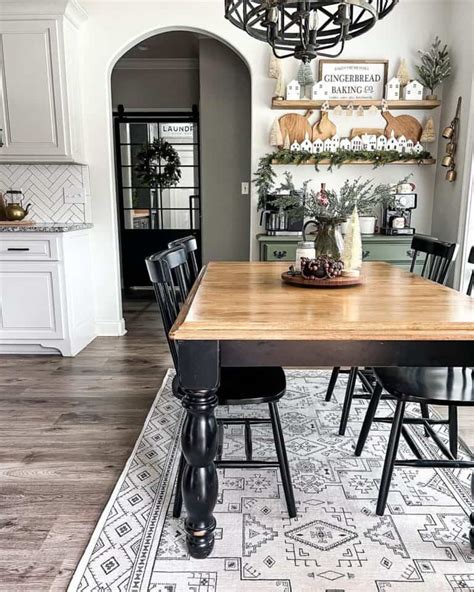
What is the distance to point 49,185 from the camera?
12.7 feet

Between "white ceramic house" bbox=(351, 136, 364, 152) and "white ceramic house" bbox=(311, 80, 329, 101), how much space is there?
1.30 ft

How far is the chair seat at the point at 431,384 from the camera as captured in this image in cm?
157

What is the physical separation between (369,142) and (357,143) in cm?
9

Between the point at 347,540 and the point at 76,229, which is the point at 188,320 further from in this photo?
the point at 76,229

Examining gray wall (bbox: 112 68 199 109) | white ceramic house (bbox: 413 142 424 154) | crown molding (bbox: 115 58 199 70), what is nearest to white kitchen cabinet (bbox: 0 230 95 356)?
white ceramic house (bbox: 413 142 424 154)

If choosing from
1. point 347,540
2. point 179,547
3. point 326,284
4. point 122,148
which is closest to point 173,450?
point 179,547

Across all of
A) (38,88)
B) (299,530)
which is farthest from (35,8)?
(299,530)

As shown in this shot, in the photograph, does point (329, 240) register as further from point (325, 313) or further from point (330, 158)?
→ point (330, 158)

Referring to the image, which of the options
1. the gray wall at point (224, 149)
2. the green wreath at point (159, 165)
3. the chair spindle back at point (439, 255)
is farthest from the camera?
the green wreath at point (159, 165)

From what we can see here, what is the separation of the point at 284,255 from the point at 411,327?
234 cm

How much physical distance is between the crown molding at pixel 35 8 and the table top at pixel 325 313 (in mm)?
2684

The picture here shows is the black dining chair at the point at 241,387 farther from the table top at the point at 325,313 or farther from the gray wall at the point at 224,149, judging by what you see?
the gray wall at the point at 224,149

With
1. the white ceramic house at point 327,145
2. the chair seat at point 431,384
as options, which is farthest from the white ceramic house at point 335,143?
the chair seat at point 431,384

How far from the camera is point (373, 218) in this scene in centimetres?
371
